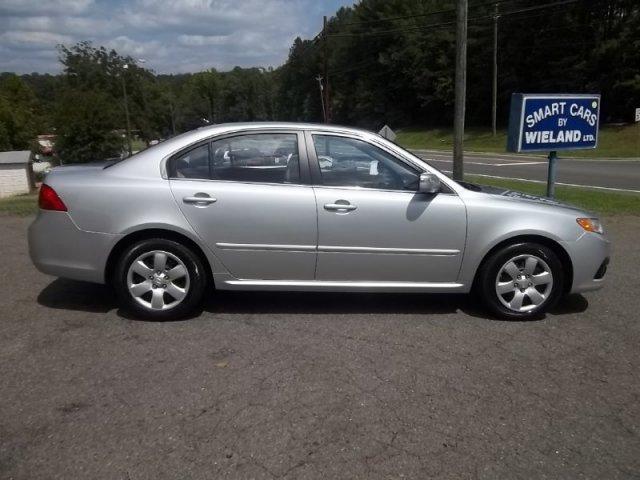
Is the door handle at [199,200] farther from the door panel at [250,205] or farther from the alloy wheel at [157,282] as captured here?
the alloy wheel at [157,282]

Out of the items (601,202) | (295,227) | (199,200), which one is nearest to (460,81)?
(601,202)

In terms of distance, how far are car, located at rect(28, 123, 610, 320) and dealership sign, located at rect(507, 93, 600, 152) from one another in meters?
3.42

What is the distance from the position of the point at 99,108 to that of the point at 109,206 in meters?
33.4

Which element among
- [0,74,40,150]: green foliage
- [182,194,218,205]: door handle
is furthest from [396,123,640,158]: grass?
[0,74,40,150]: green foliage

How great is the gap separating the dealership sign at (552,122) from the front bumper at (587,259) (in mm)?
3415

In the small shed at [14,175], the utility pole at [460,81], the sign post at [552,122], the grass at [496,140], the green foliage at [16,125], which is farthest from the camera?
the green foliage at [16,125]

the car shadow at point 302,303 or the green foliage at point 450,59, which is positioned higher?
the green foliage at point 450,59

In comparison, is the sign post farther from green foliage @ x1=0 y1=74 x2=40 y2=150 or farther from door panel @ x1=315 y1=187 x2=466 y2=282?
green foliage @ x1=0 y1=74 x2=40 y2=150

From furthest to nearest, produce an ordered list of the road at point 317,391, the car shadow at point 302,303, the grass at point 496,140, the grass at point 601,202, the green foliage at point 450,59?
the green foliage at point 450,59 → the grass at point 496,140 → the grass at point 601,202 → the car shadow at point 302,303 → the road at point 317,391

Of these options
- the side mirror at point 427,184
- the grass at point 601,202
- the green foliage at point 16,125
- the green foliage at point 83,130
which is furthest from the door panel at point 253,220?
the green foliage at point 16,125

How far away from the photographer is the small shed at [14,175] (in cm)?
3192

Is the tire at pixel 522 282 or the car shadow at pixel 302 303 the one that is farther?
the car shadow at pixel 302 303

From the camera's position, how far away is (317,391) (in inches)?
142

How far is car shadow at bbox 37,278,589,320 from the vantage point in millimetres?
5121
